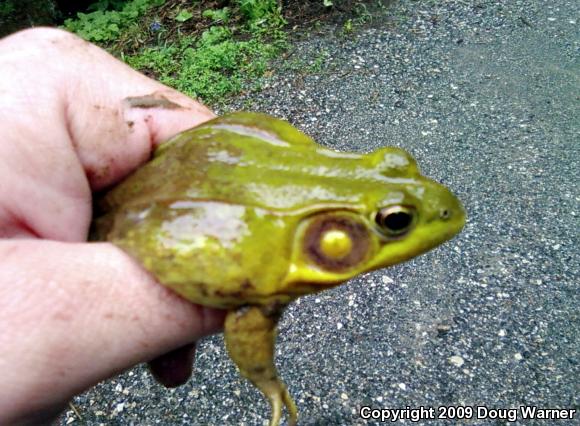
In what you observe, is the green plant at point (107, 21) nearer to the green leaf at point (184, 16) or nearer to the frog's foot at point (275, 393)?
the green leaf at point (184, 16)

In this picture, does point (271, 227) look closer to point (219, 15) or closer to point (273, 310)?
point (273, 310)

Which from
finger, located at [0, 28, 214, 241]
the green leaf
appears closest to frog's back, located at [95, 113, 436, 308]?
finger, located at [0, 28, 214, 241]

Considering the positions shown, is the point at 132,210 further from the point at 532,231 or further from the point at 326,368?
the point at 532,231

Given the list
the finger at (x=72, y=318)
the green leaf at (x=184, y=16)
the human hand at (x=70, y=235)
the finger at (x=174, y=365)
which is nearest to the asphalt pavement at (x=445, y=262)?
the green leaf at (x=184, y=16)

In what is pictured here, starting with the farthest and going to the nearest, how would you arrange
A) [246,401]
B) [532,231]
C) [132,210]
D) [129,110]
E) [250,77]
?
[250,77] < [532,231] < [246,401] < [129,110] < [132,210]

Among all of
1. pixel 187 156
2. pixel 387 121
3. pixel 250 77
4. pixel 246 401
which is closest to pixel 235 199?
pixel 187 156

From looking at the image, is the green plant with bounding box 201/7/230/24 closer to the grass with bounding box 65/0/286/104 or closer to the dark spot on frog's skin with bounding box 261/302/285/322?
the grass with bounding box 65/0/286/104

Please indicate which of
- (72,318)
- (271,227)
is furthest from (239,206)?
(72,318)

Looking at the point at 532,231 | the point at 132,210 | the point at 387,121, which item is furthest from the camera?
the point at 387,121
